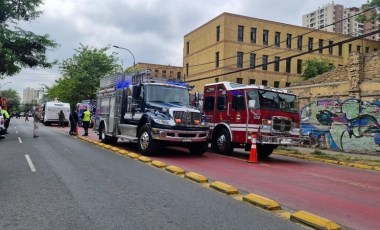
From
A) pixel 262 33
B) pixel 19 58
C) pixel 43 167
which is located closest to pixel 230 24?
pixel 262 33

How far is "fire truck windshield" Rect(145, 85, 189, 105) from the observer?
1438 cm

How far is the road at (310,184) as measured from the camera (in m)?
6.60

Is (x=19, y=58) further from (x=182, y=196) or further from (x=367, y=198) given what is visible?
(x=367, y=198)

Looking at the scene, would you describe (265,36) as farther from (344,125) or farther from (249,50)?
(344,125)

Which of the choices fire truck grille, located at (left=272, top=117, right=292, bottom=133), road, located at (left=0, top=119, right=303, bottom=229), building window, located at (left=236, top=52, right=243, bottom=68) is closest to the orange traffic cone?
fire truck grille, located at (left=272, top=117, right=292, bottom=133)

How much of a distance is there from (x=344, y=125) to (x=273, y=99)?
20.5 ft

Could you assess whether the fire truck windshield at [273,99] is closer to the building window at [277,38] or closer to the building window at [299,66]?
the building window at [277,38]

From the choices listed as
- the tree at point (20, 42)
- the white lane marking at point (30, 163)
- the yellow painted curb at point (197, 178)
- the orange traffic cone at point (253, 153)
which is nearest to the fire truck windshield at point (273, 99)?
the orange traffic cone at point (253, 153)

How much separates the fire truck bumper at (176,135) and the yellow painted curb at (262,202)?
6117mm

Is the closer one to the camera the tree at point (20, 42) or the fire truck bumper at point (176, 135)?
the fire truck bumper at point (176, 135)

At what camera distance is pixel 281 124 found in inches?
550

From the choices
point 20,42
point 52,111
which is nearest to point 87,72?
point 52,111

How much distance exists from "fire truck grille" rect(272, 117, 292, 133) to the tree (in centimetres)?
1478

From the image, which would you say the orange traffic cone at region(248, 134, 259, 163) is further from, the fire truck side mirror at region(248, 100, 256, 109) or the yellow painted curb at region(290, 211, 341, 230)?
the yellow painted curb at region(290, 211, 341, 230)
